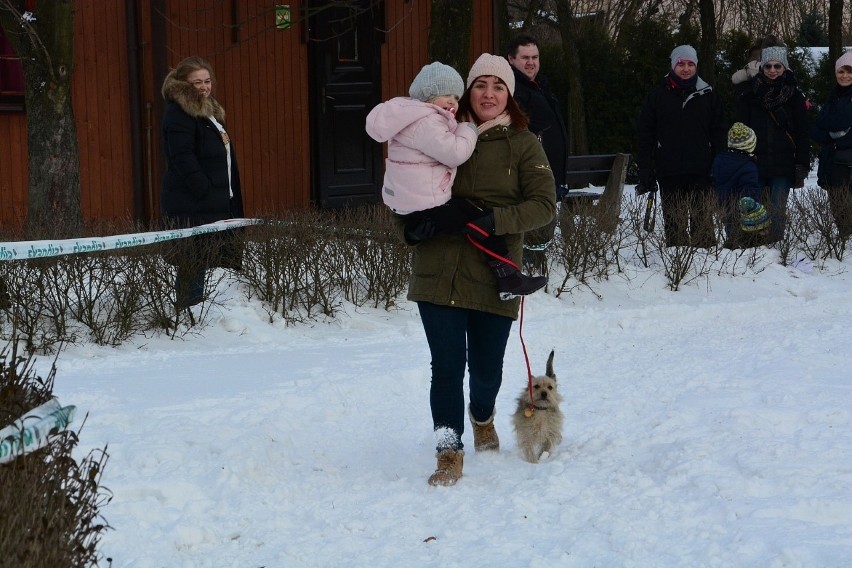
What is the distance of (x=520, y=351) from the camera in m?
8.40

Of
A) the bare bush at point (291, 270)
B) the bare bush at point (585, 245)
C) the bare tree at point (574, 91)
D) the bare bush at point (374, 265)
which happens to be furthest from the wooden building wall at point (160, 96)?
the bare tree at point (574, 91)

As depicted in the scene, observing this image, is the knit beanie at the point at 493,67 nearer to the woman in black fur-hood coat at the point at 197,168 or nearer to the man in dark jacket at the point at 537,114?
the woman in black fur-hood coat at the point at 197,168

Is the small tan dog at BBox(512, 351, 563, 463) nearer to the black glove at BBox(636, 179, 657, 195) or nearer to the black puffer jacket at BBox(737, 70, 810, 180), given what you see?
the black glove at BBox(636, 179, 657, 195)

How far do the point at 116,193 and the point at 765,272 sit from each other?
665cm

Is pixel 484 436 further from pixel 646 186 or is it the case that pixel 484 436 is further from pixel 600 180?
pixel 600 180

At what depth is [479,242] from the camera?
5.25 m

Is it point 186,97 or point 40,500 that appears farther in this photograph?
point 186,97

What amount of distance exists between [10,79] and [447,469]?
8.55 metres

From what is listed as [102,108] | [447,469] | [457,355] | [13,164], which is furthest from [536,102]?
[13,164]

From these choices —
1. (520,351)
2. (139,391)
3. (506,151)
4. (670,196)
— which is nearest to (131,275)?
(139,391)

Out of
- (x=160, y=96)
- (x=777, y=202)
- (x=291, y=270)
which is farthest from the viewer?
(x=160, y=96)

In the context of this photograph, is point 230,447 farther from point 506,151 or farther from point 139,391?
point 506,151

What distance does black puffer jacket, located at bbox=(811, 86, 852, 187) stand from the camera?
38.8 feet

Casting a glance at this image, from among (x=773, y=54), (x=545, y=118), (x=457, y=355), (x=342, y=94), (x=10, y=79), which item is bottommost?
(x=457, y=355)
